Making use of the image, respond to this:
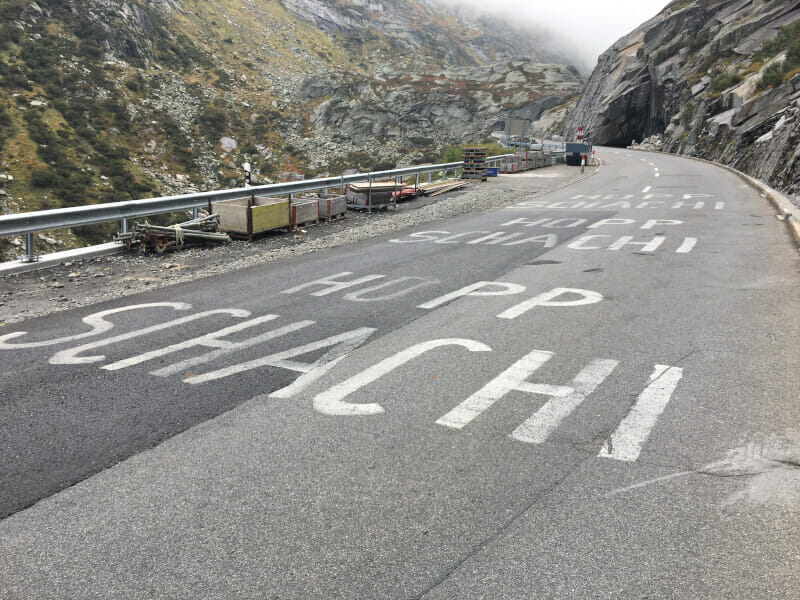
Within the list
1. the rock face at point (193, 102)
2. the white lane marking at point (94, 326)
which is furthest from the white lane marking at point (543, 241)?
the rock face at point (193, 102)

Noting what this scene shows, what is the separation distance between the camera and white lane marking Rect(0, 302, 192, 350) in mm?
7043

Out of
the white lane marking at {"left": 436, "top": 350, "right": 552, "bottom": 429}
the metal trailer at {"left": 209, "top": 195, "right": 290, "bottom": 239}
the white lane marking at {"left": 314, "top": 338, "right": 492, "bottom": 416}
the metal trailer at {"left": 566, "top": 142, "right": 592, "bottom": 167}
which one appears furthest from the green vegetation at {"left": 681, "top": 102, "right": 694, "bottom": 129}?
the white lane marking at {"left": 436, "top": 350, "right": 552, "bottom": 429}

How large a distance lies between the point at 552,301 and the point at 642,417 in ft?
13.2

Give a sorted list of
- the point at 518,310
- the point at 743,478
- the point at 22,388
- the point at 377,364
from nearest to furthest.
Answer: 1. the point at 743,478
2. the point at 22,388
3. the point at 377,364
4. the point at 518,310

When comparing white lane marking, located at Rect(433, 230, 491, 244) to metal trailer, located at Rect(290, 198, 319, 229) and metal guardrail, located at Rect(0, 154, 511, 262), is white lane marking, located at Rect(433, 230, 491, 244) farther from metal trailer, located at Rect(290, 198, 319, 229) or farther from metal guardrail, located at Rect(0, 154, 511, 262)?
metal guardrail, located at Rect(0, 154, 511, 262)

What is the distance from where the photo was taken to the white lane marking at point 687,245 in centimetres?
1257

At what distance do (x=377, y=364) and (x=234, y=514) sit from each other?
279 cm

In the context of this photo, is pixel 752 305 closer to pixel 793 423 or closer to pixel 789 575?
pixel 793 423

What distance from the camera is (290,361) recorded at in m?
6.41

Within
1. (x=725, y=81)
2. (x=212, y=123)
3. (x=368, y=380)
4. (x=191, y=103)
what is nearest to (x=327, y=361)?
(x=368, y=380)

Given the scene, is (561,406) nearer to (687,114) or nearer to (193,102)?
(687,114)

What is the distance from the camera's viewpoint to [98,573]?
3.19 meters

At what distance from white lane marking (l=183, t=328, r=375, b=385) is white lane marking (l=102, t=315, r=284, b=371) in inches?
19.7

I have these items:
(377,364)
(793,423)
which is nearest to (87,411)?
(377,364)
